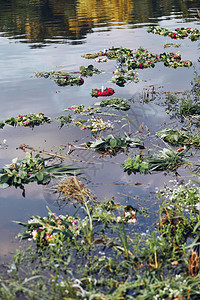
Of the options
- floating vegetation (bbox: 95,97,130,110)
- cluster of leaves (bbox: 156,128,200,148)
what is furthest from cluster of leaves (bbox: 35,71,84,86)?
cluster of leaves (bbox: 156,128,200,148)

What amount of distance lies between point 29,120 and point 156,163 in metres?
3.39

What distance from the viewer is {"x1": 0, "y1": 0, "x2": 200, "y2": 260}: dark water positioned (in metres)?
5.44

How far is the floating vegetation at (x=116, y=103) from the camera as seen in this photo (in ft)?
28.1

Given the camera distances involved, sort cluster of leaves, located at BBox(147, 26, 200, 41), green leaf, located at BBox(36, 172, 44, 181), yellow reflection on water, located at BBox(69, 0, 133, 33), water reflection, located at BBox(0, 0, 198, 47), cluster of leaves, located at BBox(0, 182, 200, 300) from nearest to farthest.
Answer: cluster of leaves, located at BBox(0, 182, 200, 300) → green leaf, located at BBox(36, 172, 44, 181) → cluster of leaves, located at BBox(147, 26, 200, 41) → water reflection, located at BBox(0, 0, 198, 47) → yellow reflection on water, located at BBox(69, 0, 133, 33)

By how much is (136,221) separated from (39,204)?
149 centimetres

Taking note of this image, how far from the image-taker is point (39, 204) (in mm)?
5230

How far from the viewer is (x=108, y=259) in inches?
155

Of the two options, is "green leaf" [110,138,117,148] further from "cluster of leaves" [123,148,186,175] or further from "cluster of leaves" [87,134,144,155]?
"cluster of leaves" [123,148,186,175]

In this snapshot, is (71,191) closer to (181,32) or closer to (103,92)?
(103,92)

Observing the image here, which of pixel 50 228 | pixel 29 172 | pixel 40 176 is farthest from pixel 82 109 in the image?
pixel 50 228

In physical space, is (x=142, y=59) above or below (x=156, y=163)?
above

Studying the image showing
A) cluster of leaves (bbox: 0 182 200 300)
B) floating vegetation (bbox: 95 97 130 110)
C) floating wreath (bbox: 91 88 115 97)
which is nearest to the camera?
cluster of leaves (bbox: 0 182 200 300)

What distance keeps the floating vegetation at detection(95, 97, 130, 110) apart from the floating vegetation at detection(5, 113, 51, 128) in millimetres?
1437

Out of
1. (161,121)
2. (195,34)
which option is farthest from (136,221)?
(195,34)
